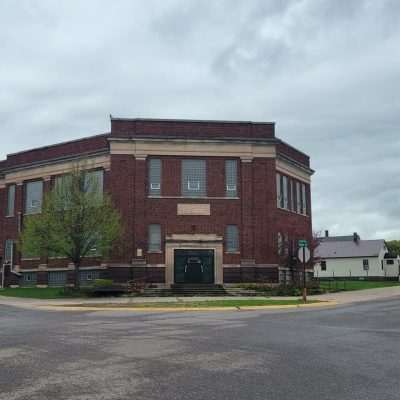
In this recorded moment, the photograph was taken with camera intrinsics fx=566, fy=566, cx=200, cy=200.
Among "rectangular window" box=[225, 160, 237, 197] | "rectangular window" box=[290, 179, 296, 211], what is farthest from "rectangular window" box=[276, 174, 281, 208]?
"rectangular window" box=[225, 160, 237, 197]

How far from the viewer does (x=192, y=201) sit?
40344 mm

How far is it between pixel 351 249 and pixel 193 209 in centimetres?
4728

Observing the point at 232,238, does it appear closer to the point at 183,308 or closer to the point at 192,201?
the point at 192,201

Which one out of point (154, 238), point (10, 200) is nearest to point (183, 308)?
point (154, 238)

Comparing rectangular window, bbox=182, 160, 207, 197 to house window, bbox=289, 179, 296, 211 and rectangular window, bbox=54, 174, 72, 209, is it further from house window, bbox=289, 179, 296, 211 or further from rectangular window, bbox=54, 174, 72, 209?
house window, bbox=289, 179, 296, 211

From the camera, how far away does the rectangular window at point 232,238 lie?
40.3 meters

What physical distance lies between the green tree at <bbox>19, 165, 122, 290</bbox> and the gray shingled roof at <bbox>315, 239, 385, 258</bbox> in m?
48.4

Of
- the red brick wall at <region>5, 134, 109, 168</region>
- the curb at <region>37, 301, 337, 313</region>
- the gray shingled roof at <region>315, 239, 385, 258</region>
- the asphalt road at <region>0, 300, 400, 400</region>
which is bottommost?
the asphalt road at <region>0, 300, 400, 400</region>

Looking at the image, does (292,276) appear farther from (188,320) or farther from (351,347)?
(351,347)

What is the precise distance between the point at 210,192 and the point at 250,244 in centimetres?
468

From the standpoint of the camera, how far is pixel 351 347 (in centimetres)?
1138

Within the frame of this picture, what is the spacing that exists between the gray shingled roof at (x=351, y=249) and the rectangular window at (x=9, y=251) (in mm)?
44431

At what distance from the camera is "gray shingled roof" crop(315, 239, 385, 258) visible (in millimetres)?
79125

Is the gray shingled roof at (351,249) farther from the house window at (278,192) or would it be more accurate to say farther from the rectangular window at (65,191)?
the rectangular window at (65,191)
